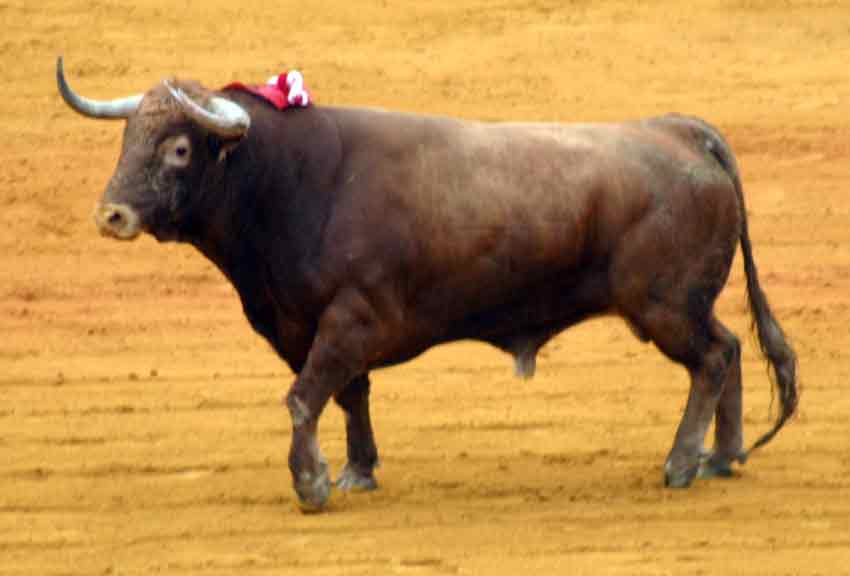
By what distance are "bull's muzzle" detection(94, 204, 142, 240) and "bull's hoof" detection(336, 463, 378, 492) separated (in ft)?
5.93

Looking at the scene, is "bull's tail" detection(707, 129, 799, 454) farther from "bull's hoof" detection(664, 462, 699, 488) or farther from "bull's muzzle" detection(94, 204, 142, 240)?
"bull's muzzle" detection(94, 204, 142, 240)

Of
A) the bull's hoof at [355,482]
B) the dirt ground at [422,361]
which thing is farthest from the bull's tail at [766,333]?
the bull's hoof at [355,482]

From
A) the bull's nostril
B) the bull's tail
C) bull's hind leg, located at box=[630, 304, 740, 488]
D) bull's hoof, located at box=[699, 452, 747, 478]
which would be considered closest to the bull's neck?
the bull's nostril

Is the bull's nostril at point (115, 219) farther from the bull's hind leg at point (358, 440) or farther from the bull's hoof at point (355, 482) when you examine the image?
the bull's hoof at point (355, 482)

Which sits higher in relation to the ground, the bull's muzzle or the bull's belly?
the bull's muzzle

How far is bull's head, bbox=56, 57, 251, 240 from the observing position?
1222 cm

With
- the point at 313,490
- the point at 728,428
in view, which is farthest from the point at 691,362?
the point at 313,490

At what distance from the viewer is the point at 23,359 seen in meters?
16.3

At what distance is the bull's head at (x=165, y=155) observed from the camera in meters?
12.2

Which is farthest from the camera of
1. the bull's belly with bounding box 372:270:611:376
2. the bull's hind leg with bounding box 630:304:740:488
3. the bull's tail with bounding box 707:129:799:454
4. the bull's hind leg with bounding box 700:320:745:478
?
the bull's tail with bounding box 707:129:799:454

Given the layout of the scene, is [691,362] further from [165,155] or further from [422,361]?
[422,361]

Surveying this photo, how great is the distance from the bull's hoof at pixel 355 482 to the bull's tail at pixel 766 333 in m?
1.96

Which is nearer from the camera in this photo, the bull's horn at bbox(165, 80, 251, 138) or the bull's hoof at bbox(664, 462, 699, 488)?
the bull's horn at bbox(165, 80, 251, 138)

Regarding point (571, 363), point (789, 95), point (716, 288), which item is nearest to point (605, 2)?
Answer: point (789, 95)
